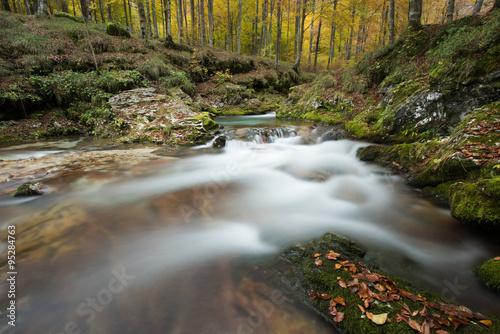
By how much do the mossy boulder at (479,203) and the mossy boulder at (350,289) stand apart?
6.05 feet

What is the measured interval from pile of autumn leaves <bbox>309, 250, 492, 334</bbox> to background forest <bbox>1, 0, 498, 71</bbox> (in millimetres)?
12466

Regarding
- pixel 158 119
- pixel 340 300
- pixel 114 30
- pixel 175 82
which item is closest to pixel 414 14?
pixel 158 119

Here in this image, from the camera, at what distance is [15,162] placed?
19.0ft

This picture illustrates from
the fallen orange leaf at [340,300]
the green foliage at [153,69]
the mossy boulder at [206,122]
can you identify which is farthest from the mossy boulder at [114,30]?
the fallen orange leaf at [340,300]

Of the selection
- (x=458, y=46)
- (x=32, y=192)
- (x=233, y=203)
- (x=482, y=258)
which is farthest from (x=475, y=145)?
(x=32, y=192)

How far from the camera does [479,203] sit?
3135 millimetres

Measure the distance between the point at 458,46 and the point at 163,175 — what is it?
9.41 meters

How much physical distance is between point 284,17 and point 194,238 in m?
24.0

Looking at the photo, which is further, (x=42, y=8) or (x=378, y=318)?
(x=42, y=8)

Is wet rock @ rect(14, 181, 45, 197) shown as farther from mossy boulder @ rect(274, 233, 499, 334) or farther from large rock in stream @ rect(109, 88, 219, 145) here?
mossy boulder @ rect(274, 233, 499, 334)

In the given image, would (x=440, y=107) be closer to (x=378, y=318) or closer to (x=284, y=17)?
(x=378, y=318)

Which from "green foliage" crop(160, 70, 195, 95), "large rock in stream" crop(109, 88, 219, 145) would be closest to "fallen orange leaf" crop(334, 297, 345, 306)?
"large rock in stream" crop(109, 88, 219, 145)

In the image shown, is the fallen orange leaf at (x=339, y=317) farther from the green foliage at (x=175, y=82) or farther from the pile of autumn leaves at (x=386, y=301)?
the green foliage at (x=175, y=82)

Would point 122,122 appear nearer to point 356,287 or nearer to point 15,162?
point 15,162
